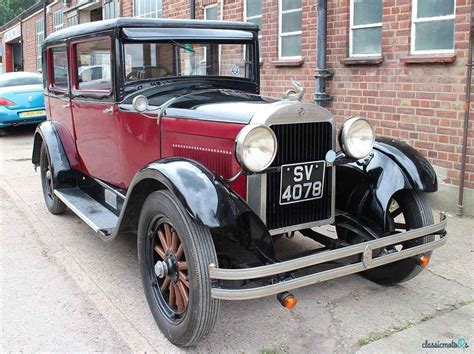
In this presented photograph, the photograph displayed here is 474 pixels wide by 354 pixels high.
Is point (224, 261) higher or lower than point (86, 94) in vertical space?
lower

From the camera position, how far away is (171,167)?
9.43 feet

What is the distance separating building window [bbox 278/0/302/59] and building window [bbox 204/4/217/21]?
1834 mm

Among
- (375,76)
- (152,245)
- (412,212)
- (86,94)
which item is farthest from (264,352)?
(375,76)

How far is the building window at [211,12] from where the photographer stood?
8742 mm

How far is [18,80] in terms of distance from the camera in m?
12.1

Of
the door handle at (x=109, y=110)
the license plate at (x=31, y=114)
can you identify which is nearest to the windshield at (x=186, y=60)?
the door handle at (x=109, y=110)

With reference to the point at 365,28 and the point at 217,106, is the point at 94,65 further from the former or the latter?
the point at 365,28

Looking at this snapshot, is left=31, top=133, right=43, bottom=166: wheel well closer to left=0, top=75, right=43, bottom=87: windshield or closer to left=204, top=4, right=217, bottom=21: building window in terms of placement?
left=204, top=4, right=217, bottom=21: building window

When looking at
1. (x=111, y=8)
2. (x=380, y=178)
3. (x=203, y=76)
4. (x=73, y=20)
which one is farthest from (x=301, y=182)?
(x=73, y=20)

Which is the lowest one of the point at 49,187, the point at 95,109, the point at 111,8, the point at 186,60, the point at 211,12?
the point at 49,187

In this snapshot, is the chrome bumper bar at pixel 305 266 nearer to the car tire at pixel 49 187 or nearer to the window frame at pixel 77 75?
the window frame at pixel 77 75

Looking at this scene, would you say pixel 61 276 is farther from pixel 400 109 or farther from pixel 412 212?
pixel 400 109

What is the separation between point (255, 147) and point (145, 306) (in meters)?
1.34

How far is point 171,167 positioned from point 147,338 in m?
0.99
